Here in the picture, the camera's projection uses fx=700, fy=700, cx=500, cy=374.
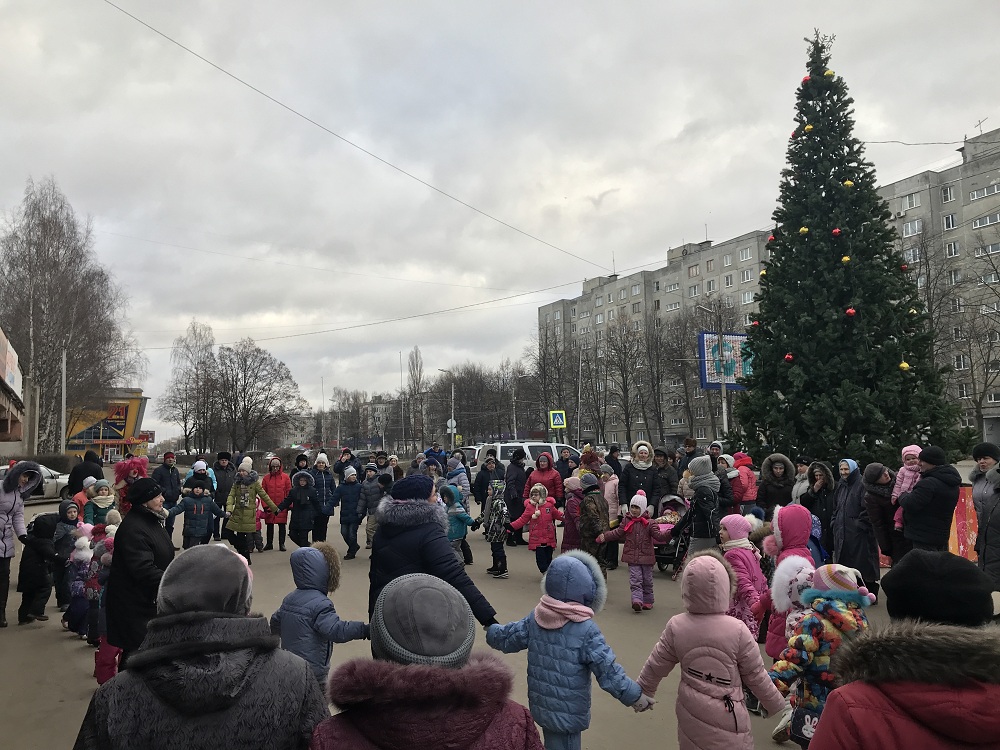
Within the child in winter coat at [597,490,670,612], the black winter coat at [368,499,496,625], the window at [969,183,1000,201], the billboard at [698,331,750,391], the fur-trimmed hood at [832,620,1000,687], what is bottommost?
the child in winter coat at [597,490,670,612]

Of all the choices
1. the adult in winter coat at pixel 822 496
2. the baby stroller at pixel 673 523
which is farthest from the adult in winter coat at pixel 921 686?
the baby stroller at pixel 673 523

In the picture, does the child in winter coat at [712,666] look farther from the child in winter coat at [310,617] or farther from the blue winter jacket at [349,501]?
the blue winter jacket at [349,501]

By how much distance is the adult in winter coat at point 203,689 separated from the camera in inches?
79.5

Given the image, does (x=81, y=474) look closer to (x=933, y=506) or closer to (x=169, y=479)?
(x=169, y=479)

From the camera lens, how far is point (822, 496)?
9.63 m

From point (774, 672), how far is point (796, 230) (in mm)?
12498

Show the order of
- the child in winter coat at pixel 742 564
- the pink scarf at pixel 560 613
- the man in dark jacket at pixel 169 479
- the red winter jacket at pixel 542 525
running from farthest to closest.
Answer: the man in dark jacket at pixel 169 479
the red winter jacket at pixel 542 525
the child in winter coat at pixel 742 564
the pink scarf at pixel 560 613

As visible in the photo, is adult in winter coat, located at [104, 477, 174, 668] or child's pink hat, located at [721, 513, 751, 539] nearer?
adult in winter coat, located at [104, 477, 174, 668]

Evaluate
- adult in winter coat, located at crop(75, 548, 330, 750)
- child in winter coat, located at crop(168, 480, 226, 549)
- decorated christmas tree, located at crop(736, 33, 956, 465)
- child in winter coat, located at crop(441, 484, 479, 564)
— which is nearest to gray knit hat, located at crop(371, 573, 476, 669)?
adult in winter coat, located at crop(75, 548, 330, 750)

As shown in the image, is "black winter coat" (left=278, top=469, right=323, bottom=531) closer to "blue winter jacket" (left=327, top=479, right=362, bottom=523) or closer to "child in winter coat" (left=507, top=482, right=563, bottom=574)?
"blue winter jacket" (left=327, top=479, right=362, bottom=523)

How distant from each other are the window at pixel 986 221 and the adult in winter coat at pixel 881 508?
161ft

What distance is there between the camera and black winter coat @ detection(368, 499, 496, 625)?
4781mm

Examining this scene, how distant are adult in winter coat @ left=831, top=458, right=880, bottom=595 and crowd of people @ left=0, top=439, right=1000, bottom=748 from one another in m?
0.02

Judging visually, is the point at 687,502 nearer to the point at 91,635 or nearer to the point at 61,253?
the point at 91,635
